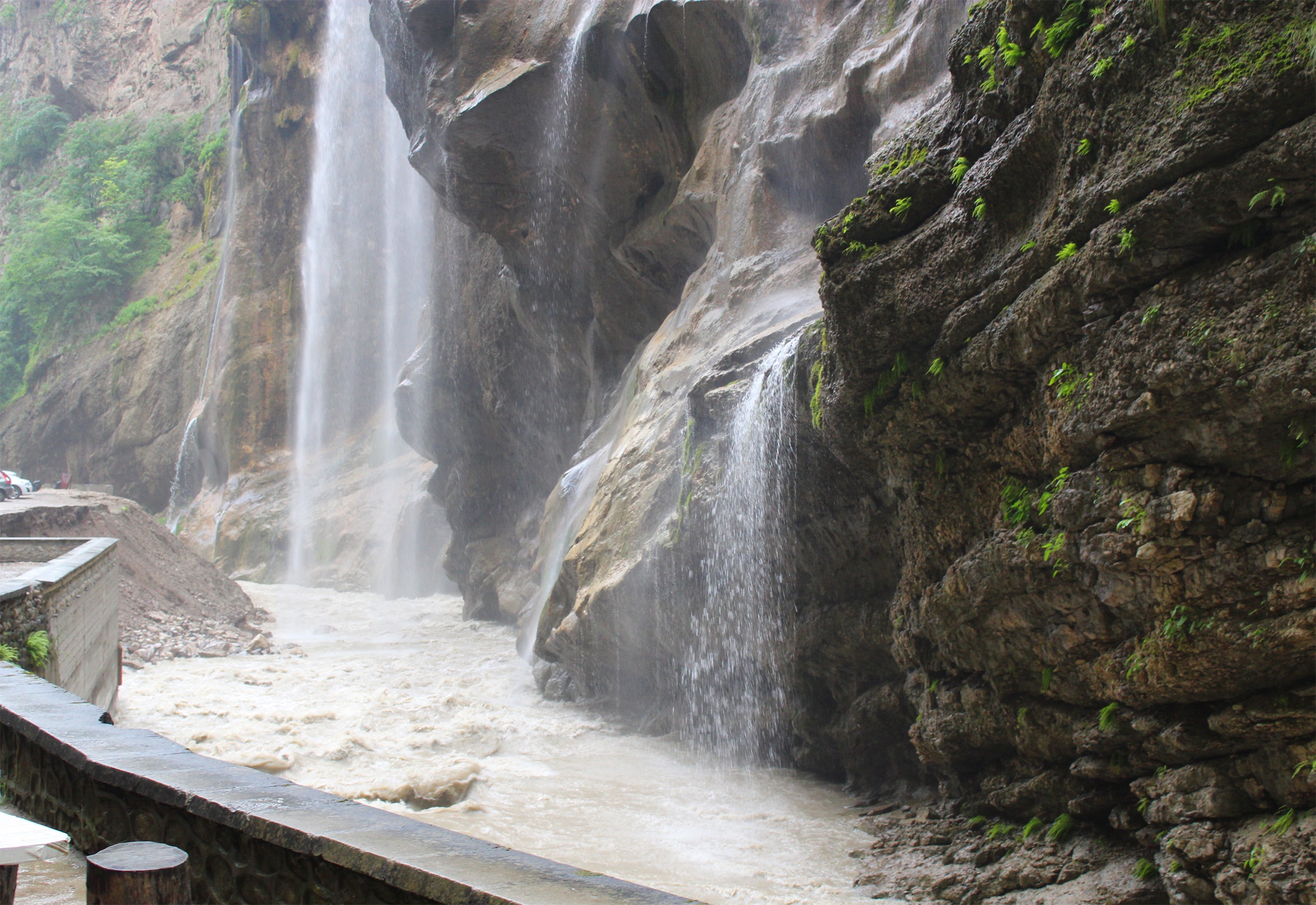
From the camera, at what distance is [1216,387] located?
13.9 ft

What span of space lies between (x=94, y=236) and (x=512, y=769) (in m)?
39.7

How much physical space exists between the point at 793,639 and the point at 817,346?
2908 millimetres

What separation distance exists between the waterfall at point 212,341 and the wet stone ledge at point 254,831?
30729mm

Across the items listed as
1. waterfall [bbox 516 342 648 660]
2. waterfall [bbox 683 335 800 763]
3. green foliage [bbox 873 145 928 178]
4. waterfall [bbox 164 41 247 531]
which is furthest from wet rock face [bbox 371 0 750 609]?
waterfall [bbox 164 41 247 531]

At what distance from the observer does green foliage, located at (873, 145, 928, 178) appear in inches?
238

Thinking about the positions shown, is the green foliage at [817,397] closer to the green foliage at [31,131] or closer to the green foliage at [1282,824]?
the green foliage at [1282,824]

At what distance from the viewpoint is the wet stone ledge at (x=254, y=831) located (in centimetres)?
278

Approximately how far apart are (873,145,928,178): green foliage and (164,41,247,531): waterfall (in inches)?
1208

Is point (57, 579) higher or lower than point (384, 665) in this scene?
higher

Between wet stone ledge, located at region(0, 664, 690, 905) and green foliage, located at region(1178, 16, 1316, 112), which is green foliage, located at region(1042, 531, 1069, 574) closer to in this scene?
green foliage, located at region(1178, 16, 1316, 112)

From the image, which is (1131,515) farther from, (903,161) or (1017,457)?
(903,161)

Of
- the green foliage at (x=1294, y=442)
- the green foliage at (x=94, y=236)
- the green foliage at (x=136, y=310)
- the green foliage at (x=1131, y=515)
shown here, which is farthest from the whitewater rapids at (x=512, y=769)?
the green foliage at (x=94, y=236)

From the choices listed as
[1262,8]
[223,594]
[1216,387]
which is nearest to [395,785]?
[1216,387]

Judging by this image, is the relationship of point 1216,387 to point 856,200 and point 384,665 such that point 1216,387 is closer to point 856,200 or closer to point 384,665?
point 856,200
